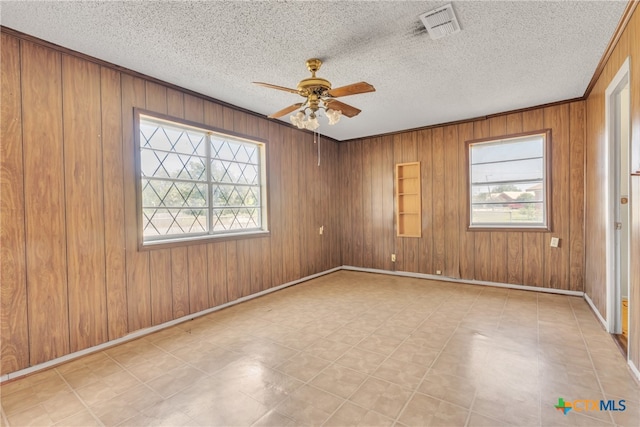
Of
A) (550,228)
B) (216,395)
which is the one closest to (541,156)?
(550,228)

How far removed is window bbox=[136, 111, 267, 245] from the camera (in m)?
3.08

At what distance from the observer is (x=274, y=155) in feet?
14.6

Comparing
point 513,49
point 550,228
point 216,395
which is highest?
point 513,49

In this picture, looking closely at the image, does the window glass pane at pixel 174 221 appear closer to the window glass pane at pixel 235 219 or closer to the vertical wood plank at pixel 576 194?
the window glass pane at pixel 235 219

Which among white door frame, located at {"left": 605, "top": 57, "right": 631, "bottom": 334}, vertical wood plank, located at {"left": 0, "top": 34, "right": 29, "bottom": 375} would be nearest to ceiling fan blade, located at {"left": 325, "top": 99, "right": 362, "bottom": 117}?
white door frame, located at {"left": 605, "top": 57, "right": 631, "bottom": 334}

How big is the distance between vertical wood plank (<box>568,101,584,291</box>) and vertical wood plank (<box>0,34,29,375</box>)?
5760 millimetres

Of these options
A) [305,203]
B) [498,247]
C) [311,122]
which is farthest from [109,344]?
[498,247]

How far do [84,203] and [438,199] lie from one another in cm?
459

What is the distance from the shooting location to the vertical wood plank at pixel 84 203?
8.10 feet

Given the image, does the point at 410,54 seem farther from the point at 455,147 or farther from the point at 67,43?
the point at 67,43

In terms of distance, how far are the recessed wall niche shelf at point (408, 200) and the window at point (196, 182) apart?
2.41 meters

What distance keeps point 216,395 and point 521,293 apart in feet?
13.1

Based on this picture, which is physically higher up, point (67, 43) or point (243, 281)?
point (67, 43)

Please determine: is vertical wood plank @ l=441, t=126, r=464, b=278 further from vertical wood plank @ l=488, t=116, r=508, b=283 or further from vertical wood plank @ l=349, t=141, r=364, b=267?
vertical wood plank @ l=349, t=141, r=364, b=267
